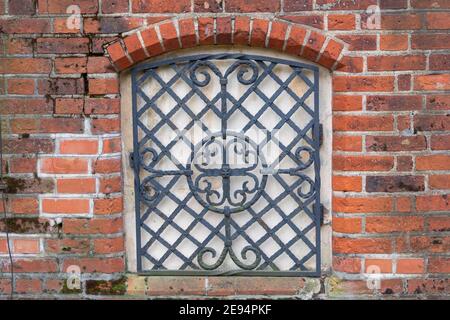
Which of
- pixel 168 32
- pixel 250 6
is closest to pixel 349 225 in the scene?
pixel 250 6

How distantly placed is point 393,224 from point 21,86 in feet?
6.11

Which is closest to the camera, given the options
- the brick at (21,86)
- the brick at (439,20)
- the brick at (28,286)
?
the brick at (439,20)

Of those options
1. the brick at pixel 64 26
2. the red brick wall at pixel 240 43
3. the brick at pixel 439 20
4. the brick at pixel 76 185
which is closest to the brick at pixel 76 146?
the red brick wall at pixel 240 43

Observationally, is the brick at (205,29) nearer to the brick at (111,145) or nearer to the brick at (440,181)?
the brick at (111,145)

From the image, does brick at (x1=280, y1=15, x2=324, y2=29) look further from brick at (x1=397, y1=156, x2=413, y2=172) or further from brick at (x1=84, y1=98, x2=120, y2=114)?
brick at (x1=84, y1=98, x2=120, y2=114)

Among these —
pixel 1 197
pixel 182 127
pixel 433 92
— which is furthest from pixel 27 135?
pixel 433 92

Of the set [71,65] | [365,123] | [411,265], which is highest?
[71,65]

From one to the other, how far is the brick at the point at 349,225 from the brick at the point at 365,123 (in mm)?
427

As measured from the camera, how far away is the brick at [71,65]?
9.03ft

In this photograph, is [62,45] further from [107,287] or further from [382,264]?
[382,264]

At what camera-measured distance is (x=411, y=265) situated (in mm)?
2795

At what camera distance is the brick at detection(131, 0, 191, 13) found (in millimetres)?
2707

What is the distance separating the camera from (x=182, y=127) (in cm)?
288

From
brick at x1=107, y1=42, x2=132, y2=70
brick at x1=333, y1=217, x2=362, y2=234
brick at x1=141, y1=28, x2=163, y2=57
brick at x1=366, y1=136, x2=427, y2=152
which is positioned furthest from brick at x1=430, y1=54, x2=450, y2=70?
brick at x1=107, y1=42, x2=132, y2=70
